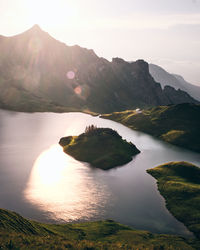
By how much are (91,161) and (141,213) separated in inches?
2253

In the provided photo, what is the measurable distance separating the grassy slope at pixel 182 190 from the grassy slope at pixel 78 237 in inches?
568

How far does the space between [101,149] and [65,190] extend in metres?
53.7

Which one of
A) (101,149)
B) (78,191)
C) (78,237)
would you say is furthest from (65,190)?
(101,149)

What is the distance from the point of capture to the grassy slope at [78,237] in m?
40.3

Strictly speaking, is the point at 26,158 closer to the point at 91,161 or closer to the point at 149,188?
the point at 91,161

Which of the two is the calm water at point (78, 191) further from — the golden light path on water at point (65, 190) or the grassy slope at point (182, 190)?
the grassy slope at point (182, 190)

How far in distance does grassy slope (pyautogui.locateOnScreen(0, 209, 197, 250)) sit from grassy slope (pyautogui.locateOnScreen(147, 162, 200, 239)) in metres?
14.4

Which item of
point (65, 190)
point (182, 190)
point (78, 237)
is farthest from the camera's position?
point (65, 190)

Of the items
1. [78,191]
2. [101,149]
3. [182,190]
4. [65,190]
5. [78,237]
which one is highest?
[101,149]

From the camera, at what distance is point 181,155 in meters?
171

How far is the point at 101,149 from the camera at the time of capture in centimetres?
14150

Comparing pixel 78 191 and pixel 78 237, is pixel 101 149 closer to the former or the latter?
pixel 78 191

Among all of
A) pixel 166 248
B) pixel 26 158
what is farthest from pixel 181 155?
pixel 166 248

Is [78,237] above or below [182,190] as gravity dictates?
below
